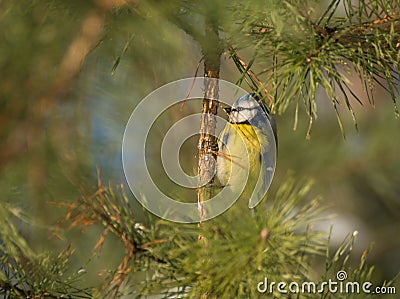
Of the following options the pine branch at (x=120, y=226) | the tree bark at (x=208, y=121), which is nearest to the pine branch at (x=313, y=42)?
the tree bark at (x=208, y=121)

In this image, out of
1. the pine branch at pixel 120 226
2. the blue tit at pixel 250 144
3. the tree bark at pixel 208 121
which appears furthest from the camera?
the blue tit at pixel 250 144

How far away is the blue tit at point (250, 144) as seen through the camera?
0.90 meters

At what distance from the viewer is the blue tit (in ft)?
2.94

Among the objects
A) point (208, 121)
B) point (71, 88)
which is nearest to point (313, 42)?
point (208, 121)

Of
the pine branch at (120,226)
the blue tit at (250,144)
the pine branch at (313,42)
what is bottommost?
the pine branch at (120,226)

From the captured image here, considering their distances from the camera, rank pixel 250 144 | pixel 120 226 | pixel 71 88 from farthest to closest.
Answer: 1. pixel 250 144
2. pixel 71 88
3. pixel 120 226

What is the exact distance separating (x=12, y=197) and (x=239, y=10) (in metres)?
0.37

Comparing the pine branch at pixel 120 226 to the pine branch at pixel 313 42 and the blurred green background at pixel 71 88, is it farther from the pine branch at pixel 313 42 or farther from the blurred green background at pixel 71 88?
the pine branch at pixel 313 42

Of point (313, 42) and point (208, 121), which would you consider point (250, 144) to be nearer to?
point (208, 121)

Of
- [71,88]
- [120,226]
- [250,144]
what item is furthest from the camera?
[250,144]

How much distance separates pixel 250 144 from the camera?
976mm

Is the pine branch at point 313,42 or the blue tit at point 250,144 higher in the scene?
the pine branch at point 313,42

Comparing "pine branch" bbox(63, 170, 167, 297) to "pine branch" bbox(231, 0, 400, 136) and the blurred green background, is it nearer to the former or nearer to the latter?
the blurred green background

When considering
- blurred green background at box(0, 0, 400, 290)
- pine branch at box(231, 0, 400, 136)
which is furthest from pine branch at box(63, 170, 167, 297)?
pine branch at box(231, 0, 400, 136)
